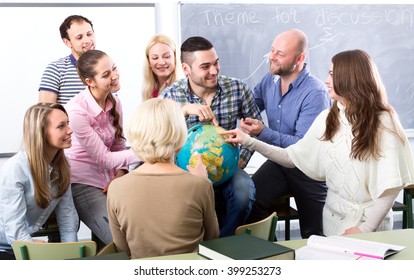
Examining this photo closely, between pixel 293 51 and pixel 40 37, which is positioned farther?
pixel 40 37

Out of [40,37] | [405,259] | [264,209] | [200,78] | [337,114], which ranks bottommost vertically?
[264,209]

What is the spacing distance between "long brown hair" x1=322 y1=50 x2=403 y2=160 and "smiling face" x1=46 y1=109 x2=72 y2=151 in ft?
4.68

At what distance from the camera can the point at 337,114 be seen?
9.57 feet

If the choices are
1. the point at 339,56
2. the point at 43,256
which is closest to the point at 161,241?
the point at 43,256

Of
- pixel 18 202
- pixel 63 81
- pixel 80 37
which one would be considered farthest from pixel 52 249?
pixel 80 37

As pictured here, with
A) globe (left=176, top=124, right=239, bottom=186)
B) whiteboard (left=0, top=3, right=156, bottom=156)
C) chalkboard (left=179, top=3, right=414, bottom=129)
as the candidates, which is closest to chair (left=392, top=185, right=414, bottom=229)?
globe (left=176, top=124, right=239, bottom=186)

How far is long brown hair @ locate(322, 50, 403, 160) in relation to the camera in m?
2.72

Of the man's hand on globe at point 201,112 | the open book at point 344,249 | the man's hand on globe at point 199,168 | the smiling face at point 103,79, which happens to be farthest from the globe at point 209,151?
the open book at point 344,249

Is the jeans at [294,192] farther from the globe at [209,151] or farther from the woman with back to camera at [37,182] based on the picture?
the woman with back to camera at [37,182]

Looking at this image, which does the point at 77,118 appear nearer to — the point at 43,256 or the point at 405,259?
the point at 43,256

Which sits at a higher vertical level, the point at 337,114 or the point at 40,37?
the point at 40,37
